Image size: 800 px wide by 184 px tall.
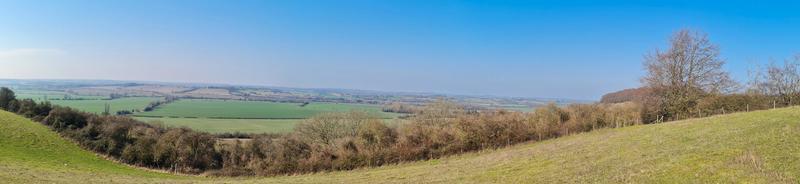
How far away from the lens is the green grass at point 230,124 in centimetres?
8894

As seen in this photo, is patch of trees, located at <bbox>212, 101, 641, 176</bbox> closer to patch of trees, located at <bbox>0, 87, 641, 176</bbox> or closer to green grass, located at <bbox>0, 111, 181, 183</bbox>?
patch of trees, located at <bbox>0, 87, 641, 176</bbox>

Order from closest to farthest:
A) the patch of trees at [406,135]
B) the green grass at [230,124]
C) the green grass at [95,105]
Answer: the patch of trees at [406,135] < the green grass at [230,124] < the green grass at [95,105]

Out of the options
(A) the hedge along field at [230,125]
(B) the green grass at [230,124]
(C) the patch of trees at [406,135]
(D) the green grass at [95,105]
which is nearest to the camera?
(C) the patch of trees at [406,135]

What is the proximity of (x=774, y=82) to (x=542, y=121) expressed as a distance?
24.6 meters

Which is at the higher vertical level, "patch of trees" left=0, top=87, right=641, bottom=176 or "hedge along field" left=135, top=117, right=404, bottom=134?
"patch of trees" left=0, top=87, right=641, bottom=176

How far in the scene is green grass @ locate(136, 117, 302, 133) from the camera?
88.9 metres

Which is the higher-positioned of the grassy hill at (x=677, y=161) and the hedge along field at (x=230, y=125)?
the grassy hill at (x=677, y=161)

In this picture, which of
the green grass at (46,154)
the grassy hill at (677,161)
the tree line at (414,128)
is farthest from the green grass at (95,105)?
the grassy hill at (677,161)

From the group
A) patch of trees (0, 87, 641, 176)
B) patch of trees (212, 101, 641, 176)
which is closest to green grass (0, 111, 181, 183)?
patch of trees (0, 87, 641, 176)

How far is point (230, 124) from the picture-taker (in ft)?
333

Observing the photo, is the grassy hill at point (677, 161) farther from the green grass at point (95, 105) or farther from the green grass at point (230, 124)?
the green grass at point (95, 105)

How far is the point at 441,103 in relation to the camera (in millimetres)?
58281

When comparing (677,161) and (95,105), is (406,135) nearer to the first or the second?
(677,161)

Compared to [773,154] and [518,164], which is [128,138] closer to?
[518,164]
